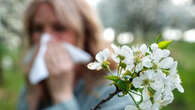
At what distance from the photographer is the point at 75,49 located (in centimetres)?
150

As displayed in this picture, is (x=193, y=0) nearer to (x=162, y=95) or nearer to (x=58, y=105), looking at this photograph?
(x=58, y=105)

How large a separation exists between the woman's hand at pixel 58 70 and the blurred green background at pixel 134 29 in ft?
7.13

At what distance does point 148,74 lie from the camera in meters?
0.35

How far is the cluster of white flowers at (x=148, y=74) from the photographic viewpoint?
35 centimetres

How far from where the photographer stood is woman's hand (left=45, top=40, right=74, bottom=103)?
59.9 inches

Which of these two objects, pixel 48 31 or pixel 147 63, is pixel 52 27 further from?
pixel 147 63

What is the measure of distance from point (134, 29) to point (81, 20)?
7852 millimetres

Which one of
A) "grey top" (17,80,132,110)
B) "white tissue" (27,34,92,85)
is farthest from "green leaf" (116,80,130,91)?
"white tissue" (27,34,92,85)

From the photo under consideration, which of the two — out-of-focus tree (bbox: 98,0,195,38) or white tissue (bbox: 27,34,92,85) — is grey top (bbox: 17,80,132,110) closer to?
white tissue (bbox: 27,34,92,85)

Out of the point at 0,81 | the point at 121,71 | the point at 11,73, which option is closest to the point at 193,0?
the point at 11,73

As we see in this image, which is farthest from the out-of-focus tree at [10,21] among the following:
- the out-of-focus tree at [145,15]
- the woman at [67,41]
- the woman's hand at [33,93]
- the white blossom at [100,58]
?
the out-of-focus tree at [145,15]

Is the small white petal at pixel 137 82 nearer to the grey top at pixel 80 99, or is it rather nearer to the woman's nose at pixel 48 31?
the grey top at pixel 80 99

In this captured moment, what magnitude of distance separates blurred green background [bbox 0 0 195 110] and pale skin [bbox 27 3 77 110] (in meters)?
2.18

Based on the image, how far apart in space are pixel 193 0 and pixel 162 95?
12.9 metres
